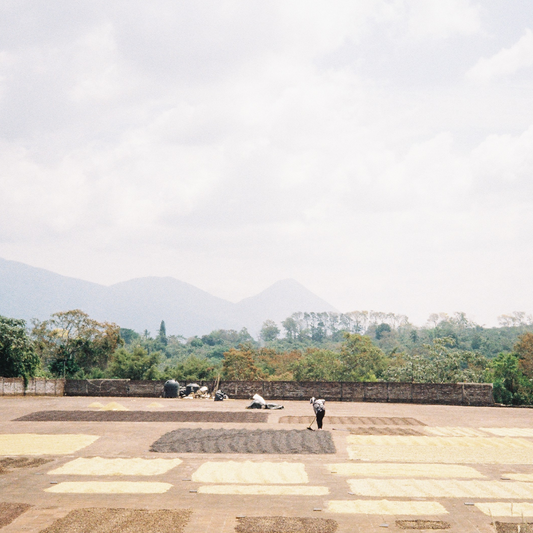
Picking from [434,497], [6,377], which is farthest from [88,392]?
[434,497]

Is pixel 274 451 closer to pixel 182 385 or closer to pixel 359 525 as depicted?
pixel 359 525

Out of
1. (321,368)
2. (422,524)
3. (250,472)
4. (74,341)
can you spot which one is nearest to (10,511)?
(250,472)

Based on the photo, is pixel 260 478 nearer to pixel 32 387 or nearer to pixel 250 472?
pixel 250 472

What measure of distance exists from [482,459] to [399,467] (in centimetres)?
422

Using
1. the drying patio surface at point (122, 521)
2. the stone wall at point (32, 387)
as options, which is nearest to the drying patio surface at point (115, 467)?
the drying patio surface at point (122, 521)

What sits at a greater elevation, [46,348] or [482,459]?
[46,348]

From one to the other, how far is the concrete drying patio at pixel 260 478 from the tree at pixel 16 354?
21.9 metres

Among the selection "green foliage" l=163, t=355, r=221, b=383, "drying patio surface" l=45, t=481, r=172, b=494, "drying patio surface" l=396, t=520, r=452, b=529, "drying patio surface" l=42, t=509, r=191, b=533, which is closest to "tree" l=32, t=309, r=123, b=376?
"green foliage" l=163, t=355, r=221, b=383

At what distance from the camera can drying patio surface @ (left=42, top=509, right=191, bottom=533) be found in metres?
12.7

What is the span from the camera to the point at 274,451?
22484 mm

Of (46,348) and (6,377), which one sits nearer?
(6,377)

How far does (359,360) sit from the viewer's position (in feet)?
275

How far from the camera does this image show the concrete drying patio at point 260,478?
13.6m

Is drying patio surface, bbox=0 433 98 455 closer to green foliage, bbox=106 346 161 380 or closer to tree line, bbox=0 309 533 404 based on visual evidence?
tree line, bbox=0 309 533 404
